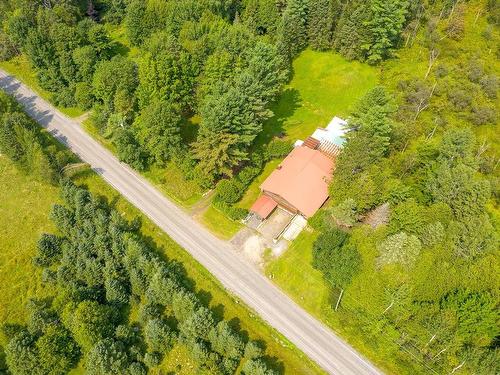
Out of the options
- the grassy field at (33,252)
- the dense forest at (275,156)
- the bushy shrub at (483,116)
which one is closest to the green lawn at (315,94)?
the dense forest at (275,156)

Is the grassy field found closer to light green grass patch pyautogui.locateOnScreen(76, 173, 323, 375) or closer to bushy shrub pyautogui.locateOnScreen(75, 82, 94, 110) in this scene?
light green grass patch pyautogui.locateOnScreen(76, 173, 323, 375)

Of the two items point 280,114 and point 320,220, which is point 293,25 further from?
point 320,220

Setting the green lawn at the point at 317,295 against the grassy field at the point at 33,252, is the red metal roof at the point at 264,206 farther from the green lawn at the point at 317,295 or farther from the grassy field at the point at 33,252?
the grassy field at the point at 33,252

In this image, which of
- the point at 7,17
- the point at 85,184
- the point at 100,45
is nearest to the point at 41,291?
the point at 85,184

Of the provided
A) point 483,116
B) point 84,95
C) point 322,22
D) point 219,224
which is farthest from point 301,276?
point 322,22

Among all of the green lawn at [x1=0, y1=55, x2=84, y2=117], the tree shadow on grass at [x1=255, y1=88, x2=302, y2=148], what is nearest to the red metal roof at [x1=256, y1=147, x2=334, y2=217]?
→ the tree shadow on grass at [x1=255, y1=88, x2=302, y2=148]

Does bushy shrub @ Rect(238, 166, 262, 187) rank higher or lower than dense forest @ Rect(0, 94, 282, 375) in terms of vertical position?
higher

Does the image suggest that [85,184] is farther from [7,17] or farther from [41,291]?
[7,17]
